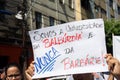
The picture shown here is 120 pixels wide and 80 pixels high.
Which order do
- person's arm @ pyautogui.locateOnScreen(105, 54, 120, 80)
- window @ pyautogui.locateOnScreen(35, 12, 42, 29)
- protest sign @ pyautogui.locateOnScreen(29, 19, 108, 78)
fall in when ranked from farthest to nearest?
window @ pyautogui.locateOnScreen(35, 12, 42, 29) < protest sign @ pyautogui.locateOnScreen(29, 19, 108, 78) < person's arm @ pyautogui.locateOnScreen(105, 54, 120, 80)

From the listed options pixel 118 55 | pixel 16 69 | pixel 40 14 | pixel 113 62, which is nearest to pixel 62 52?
pixel 16 69

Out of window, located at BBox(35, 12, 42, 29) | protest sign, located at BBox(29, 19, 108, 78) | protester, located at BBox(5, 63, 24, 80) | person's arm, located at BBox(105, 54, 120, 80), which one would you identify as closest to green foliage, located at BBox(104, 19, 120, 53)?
window, located at BBox(35, 12, 42, 29)

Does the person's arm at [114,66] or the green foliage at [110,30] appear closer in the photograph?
the person's arm at [114,66]

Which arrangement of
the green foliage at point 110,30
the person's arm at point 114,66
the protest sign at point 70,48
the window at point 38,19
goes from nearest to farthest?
the person's arm at point 114,66 < the protest sign at point 70,48 < the window at point 38,19 < the green foliage at point 110,30

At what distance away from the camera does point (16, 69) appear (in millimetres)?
4750

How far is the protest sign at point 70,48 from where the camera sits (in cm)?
462

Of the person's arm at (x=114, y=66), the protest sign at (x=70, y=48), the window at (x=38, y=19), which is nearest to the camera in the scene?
the person's arm at (x=114, y=66)

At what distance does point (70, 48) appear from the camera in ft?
15.8

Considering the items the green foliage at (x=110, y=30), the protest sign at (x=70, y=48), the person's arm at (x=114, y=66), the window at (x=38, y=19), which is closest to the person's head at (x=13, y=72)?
the protest sign at (x=70, y=48)

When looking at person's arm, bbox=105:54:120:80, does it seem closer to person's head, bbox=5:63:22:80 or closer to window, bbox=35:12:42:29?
person's head, bbox=5:63:22:80

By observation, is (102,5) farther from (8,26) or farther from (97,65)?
(97,65)

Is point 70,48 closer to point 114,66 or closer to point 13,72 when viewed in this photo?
point 13,72

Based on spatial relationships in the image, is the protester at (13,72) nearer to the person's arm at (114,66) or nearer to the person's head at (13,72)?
the person's head at (13,72)

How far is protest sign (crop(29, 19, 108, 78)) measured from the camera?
4.62 m
